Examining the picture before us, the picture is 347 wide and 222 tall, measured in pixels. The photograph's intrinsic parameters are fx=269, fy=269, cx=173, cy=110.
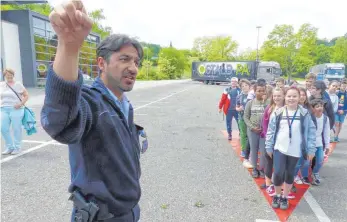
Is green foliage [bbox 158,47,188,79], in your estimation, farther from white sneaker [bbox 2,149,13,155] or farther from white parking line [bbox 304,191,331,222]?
white parking line [bbox 304,191,331,222]

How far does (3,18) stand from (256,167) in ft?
82.3

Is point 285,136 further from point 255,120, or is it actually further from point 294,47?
point 294,47

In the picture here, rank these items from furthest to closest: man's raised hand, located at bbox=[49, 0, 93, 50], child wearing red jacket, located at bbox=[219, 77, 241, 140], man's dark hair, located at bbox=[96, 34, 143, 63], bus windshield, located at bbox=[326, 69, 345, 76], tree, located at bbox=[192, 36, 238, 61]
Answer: tree, located at bbox=[192, 36, 238, 61] → bus windshield, located at bbox=[326, 69, 345, 76] → child wearing red jacket, located at bbox=[219, 77, 241, 140] → man's dark hair, located at bbox=[96, 34, 143, 63] → man's raised hand, located at bbox=[49, 0, 93, 50]

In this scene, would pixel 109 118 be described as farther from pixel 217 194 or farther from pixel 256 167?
pixel 256 167

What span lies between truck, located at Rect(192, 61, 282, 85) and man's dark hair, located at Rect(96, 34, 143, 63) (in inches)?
1328

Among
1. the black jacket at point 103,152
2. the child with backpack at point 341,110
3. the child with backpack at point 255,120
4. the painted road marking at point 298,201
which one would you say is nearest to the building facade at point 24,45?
the child with backpack at point 341,110

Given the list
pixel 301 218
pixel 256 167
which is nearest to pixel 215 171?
pixel 256 167

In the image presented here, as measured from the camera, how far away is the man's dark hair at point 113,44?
153cm

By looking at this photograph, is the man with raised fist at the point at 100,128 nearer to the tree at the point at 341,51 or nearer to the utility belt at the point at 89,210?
→ the utility belt at the point at 89,210

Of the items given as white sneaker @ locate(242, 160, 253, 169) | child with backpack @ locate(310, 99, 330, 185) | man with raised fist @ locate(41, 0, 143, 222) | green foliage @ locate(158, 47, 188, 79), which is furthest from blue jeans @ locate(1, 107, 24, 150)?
green foliage @ locate(158, 47, 188, 79)

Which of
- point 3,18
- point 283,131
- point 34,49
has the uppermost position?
point 3,18

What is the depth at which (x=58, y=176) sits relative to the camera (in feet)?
14.5

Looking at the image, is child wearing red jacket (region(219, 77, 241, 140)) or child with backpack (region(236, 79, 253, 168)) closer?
child with backpack (region(236, 79, 253, 168))

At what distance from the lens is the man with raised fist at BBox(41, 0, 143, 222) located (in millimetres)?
1018
